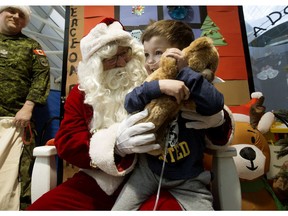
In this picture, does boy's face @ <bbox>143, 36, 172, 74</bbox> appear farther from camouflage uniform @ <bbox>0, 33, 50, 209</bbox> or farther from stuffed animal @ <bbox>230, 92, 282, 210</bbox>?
camouflage uniform @ <bbox>0, 33, 50, 209</bbox>

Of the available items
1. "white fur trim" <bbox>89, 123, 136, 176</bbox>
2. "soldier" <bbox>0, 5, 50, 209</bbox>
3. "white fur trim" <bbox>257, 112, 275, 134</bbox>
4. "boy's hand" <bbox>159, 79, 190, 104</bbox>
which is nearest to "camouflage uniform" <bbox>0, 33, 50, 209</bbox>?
"soldier" <bbox>0, 5, 50, 209</bbox>

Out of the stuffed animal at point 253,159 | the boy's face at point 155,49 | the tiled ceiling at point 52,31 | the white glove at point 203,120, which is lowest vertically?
the stuffed animal at point 253,159

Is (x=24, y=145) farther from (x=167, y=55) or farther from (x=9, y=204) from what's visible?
(x=167, y=55)

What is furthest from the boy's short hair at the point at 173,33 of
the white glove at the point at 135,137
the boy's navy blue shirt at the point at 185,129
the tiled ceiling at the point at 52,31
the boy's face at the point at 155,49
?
the tiled ceiling at the point at 52,31

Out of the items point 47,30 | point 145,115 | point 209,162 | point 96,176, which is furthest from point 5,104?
point 209,162

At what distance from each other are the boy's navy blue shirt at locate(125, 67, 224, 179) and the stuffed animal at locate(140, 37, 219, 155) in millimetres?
25

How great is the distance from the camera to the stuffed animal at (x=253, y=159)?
1093 millimetres

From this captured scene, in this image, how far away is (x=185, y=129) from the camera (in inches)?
31.7

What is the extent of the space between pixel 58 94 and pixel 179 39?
1.02 meters

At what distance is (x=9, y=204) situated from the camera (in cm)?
131

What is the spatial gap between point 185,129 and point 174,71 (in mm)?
195

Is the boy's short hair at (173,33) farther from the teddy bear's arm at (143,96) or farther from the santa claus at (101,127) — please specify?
the teddy bear's arm at (143,96)

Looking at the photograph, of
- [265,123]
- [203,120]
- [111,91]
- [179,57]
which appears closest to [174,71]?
[179,57]

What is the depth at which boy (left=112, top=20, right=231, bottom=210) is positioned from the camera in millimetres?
709
